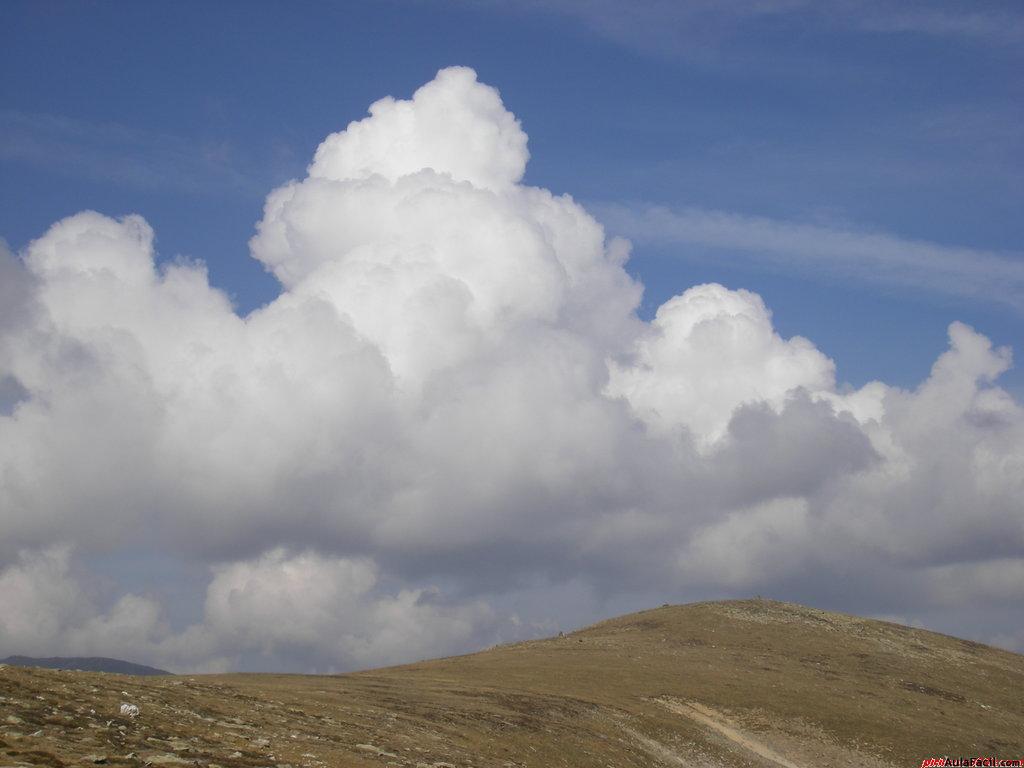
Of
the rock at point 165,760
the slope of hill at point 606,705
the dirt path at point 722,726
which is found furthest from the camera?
the dirt path at point 722,726

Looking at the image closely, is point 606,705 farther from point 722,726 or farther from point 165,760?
point 165,760

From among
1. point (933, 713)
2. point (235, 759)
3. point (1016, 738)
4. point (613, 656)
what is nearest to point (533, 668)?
point (613, 656)

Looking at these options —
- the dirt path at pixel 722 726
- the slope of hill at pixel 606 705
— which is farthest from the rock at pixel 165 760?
the dirt path at pixel 722 726

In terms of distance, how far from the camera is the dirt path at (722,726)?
57.1m

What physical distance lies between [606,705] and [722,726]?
9.33 metres

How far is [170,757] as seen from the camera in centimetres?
2478

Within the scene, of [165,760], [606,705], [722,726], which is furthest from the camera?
[722,726]

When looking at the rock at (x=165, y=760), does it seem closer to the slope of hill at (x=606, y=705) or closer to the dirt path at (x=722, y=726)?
the slope of hill at (x=606, y=705)

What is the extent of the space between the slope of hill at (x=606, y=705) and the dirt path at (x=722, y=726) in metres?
Result: 0.19

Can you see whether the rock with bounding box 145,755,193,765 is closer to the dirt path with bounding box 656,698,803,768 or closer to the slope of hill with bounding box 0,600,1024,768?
the slope of hill with bounding box 0,600,1024,768

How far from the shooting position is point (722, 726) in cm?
6144

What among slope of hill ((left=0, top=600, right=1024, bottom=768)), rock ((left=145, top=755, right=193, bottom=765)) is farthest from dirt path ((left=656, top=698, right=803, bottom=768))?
rock ((left=145, top=755, right=193, bottom=765))

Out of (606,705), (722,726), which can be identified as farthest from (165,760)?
(722,726)

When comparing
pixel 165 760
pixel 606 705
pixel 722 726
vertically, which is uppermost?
pixel 606 705
